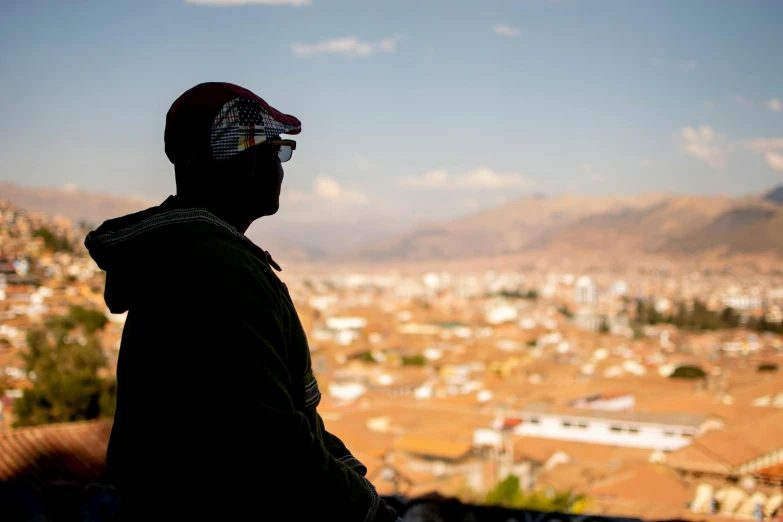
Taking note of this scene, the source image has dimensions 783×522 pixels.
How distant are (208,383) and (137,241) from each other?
0.64 feet

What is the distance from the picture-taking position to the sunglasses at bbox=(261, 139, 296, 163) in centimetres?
95

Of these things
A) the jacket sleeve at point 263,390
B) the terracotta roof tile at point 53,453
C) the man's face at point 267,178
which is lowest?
the terracotta roof tile at point 53,453

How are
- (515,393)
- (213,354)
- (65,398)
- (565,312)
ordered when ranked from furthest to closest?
(565,312) < (515,393) < (65,398) < (213,354)

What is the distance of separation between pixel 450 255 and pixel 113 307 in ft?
580

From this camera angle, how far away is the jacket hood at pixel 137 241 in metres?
0.86

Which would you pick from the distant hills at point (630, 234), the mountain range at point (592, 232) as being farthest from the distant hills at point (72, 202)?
the distant hills at point (630, 234)

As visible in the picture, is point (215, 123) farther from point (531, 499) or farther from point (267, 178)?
point (531, 499)

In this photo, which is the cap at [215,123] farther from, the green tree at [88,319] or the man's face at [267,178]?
the green tree at [88,319]

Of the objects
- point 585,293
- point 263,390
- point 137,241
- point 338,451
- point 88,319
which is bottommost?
point 585,293

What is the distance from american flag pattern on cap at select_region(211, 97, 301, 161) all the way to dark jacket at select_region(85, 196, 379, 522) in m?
0.08

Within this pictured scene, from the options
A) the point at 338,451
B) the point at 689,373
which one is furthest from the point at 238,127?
the point at 689,373

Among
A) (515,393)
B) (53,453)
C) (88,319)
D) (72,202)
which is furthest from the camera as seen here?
(72,202)

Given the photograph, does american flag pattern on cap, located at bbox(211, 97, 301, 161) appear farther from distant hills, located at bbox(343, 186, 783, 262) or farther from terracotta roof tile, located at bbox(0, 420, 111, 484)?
distant hills, located at bbox(343, 186, 783, 262)

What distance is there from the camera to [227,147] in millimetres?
911
